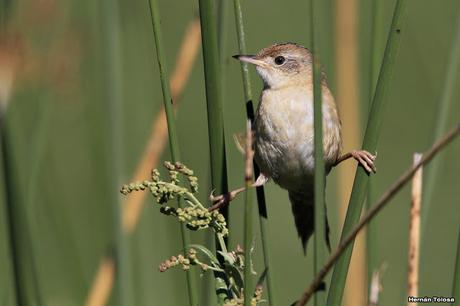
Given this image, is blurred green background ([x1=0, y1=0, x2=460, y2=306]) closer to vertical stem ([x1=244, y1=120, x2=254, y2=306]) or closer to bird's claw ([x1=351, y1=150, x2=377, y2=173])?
bird's claw ([x1=351, y1=150, x2=377, y2=173])

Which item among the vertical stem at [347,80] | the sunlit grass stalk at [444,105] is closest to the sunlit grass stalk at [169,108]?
the sunlit grass stalk at [444,105]

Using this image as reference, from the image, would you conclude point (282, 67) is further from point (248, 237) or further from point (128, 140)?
Answer: point (248, 237)

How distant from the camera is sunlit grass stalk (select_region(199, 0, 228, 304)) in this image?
2240 mm

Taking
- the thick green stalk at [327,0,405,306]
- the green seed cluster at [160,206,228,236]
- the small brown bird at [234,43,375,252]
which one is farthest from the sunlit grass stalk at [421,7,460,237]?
the green seed cluster at [160,206,228,236]

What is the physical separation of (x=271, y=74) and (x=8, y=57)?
101cm

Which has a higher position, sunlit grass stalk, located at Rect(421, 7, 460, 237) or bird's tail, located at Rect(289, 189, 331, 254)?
sunlit grass stalk, located at Rect(421, 7, 460, 237)

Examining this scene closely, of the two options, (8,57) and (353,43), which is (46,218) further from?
(353,43)

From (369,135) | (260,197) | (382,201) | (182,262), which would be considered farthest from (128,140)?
(382,201)

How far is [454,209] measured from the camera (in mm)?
5004

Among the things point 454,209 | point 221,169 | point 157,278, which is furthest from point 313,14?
point 454,209

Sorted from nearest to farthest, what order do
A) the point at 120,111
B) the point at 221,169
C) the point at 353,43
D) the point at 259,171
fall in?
the point at 221,169
the point at 120,111
the point at 259,171
the point at 353,43

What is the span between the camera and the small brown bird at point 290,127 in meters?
3.33

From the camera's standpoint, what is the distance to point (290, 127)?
3.34 metres

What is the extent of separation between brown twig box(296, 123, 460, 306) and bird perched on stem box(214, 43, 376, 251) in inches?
49.4
